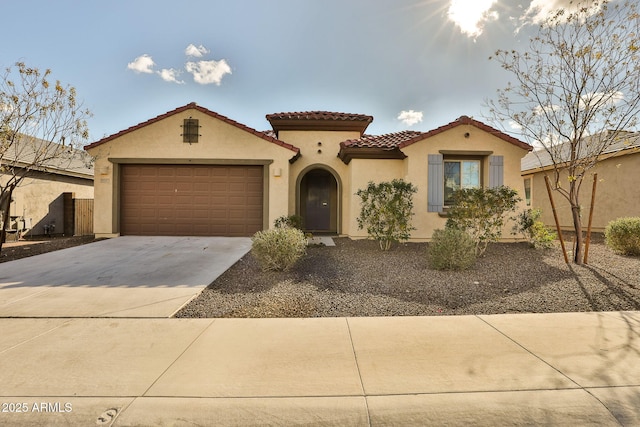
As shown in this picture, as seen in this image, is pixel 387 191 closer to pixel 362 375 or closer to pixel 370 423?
pixel 362 375

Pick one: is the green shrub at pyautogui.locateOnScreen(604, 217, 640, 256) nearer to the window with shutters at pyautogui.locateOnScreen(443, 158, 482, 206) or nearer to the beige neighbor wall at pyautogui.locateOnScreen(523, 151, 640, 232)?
the beige neighbor wall at pyautogui.locateOnScreen(523, 151, 640, 232)

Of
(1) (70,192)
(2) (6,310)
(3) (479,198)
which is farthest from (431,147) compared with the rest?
(1) (70,192)

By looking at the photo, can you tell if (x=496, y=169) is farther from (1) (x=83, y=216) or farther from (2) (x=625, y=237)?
(1) (x=83, y=216)

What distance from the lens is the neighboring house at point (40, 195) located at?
1216 cm

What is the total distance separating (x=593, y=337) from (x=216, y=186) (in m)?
11.0

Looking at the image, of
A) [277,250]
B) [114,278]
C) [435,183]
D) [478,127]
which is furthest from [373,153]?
[114,278]

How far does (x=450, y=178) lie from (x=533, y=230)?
3.03 meters

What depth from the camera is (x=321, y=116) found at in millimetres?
12492

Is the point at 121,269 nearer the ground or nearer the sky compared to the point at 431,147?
nearer the ground

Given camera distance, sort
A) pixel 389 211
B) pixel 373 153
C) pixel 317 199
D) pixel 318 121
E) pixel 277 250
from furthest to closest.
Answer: pixel 317 199 < pixel 318 121 < pixel 373 153 < pixel 389 211 < pixel 277 250

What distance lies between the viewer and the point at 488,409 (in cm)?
235

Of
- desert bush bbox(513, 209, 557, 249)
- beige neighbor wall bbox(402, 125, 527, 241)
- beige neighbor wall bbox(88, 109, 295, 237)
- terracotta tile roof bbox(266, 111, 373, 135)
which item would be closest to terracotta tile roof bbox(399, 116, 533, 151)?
beige neighbor wall bbox(402, 125, 527, 241)

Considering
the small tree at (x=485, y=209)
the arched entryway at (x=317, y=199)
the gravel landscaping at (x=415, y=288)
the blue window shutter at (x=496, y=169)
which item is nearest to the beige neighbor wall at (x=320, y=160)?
the arched entryway at (x=317, y=199)

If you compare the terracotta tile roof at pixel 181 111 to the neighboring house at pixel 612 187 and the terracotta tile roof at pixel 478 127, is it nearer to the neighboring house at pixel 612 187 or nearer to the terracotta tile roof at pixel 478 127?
the terracotta tile roof at pixel 478 127
